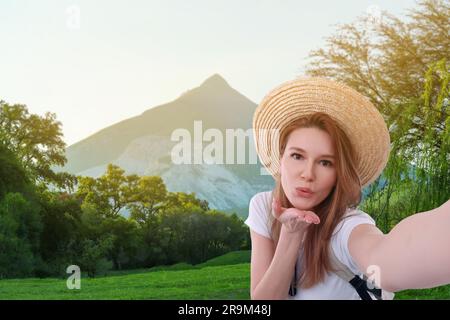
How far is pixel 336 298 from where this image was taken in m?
0.88

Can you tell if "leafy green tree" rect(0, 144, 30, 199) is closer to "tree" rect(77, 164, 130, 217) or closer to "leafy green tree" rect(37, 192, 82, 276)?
"leafy green tree" rect(37, 192, 82, 276)

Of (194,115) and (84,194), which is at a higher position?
(194,115)

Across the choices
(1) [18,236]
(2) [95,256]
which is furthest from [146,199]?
(1) [18,236]

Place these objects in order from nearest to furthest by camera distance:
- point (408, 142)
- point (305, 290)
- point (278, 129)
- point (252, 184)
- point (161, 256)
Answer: point (305, 290) → point (278, 129) → point (408, 142) → point (161, 256) → point (252, 184)

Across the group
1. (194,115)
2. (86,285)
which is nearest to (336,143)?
(86,285)

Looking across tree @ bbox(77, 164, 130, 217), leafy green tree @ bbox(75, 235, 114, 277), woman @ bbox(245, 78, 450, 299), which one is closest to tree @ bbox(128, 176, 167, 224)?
tree @ bbox(77, 164, 130, 217)

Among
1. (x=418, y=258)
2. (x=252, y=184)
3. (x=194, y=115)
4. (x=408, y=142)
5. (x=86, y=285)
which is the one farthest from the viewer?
(x=194, y=115)

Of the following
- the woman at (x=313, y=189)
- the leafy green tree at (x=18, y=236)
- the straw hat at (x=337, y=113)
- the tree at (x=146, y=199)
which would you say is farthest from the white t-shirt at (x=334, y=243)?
the tree at (x=146, y=199)

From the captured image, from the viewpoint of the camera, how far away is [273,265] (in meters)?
0.81

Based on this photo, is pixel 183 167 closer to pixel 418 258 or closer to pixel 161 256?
pixel 161 256

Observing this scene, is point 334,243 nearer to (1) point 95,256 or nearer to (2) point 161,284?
(2) point 161,284

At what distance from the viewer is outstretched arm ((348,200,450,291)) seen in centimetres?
34

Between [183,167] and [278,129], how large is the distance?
4.79m
